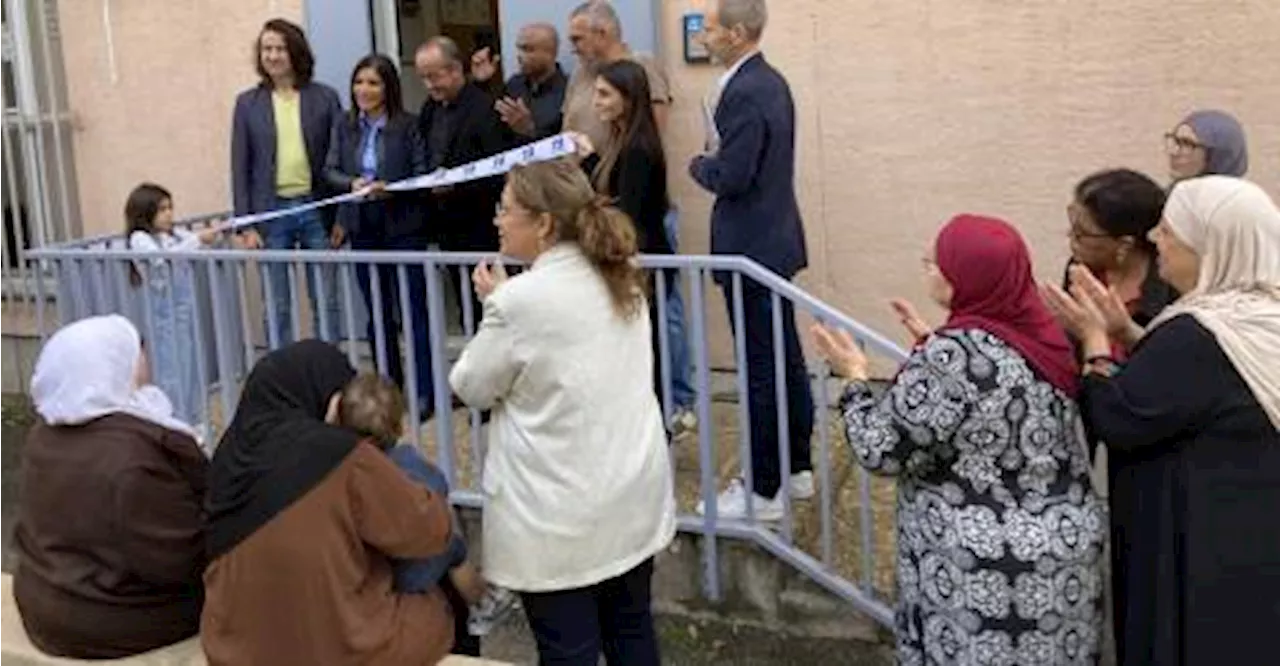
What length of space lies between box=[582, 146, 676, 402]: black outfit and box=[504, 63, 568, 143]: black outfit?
79cm

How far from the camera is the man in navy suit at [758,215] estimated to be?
192 inches

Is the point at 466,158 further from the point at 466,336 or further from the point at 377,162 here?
the point at 466,336

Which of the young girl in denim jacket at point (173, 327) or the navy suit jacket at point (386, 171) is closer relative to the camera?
the young girl in denim jacket at point (173, 327)

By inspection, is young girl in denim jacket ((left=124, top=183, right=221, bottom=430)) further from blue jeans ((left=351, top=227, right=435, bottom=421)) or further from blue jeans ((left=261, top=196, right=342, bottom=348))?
blue jeans ((left=351, top=227, right=435, bottom=421))

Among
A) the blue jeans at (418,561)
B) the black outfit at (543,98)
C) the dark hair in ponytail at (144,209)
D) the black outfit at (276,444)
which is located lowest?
the blue jeans at (418,561)

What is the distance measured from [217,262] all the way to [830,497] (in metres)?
2.24

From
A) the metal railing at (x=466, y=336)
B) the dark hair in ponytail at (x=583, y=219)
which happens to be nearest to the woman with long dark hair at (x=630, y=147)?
the metal railing at (x=466, y=336)

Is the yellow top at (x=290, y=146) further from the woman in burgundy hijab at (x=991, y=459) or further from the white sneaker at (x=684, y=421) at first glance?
the woman in burgundy hijab at (x=991, y=459)

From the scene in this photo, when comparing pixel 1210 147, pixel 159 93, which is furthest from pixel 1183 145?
pixel 159 93

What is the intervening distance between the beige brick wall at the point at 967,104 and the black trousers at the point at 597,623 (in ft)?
8.45

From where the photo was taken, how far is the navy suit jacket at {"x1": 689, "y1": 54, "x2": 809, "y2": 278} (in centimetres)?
488

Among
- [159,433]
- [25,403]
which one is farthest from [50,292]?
[159,433]

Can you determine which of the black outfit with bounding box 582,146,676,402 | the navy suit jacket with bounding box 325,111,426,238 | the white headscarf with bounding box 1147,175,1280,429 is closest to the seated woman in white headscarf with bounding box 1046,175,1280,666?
the white headscarf with bounding box 1147,175,1280,429

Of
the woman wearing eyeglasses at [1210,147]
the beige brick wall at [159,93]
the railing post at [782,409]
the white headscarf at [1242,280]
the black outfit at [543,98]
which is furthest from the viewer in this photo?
the beige brick wall at [159,93]
